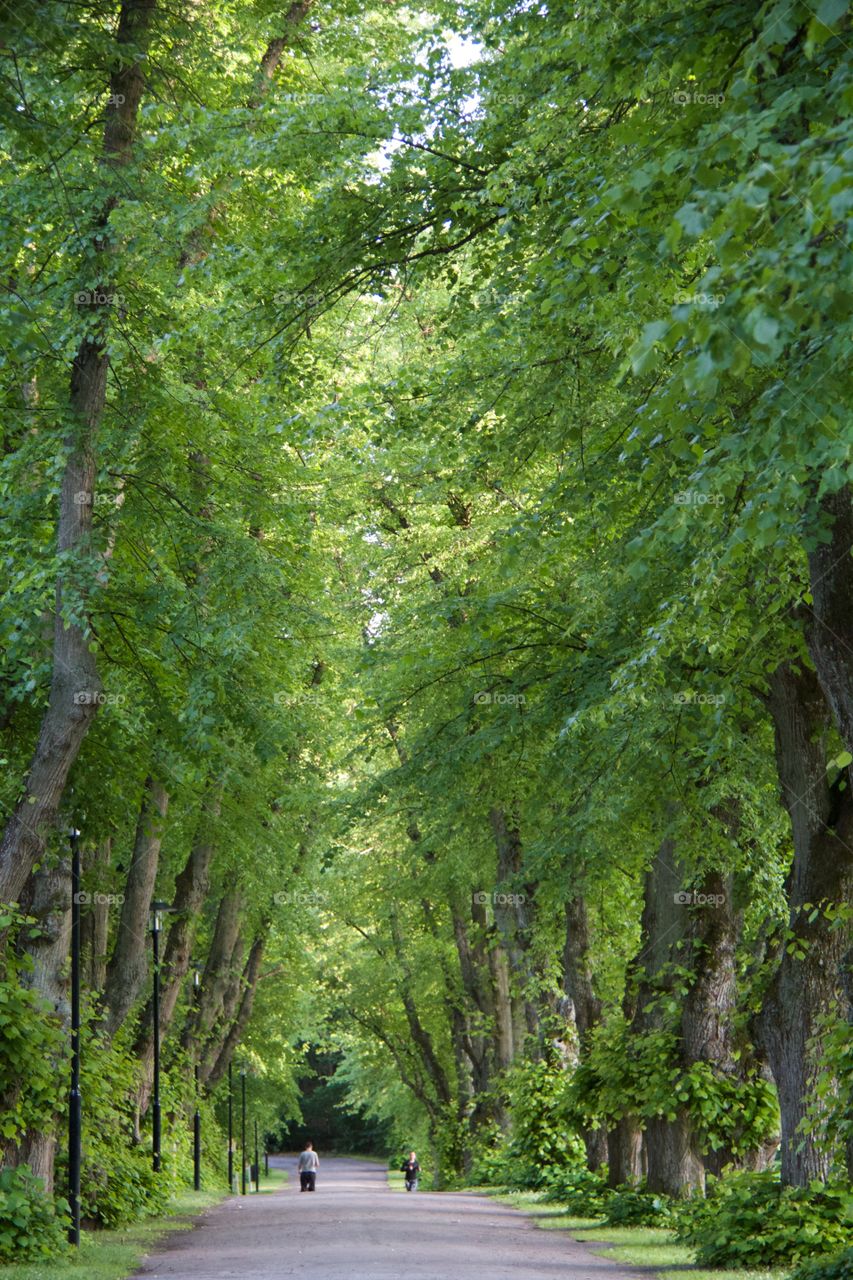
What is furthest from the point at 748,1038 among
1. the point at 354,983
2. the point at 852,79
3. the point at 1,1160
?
the point at 354,983

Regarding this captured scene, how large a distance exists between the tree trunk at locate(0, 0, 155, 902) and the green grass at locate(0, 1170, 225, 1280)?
9.64 ft

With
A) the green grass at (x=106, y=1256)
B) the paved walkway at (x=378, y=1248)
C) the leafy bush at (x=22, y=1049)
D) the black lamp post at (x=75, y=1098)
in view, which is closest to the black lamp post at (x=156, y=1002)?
the green grass at (x=106, y=1256)

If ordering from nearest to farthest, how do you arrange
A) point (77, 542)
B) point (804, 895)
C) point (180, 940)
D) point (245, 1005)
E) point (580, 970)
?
point (804, 895) → point (77, 542) → point (580, 970) → point (180, 940) → point (245, 1005)

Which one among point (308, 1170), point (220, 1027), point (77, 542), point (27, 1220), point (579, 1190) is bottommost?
point (308, 1170)

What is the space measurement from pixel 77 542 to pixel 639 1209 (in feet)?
32.9

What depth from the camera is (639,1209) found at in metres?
16.8

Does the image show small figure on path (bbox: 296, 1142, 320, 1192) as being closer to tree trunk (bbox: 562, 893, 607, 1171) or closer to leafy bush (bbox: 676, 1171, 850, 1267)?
tree trunk (bbox: 562, 893, 607, 1171)

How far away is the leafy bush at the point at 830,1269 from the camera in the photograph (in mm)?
8930

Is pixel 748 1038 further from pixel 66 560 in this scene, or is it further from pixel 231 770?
pixel 66 560

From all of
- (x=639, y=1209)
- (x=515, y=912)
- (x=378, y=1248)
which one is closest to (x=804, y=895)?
(x=378, y=1248)

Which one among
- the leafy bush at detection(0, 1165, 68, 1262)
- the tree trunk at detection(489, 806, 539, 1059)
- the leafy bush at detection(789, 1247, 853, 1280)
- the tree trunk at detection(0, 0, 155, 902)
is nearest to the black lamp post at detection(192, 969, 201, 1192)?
the tree trunk at detection(489, 806, 539, 1059)

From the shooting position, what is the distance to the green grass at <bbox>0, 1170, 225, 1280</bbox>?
430 inches

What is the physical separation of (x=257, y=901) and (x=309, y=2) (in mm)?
17969

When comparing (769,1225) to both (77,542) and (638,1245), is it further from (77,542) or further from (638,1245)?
(77,542)
